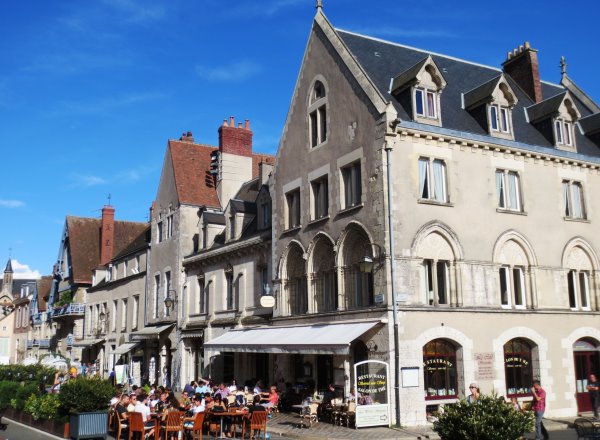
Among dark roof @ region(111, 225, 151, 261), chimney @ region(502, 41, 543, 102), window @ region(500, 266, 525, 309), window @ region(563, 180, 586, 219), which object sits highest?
chimney @ region(502, 41, 543, 102)

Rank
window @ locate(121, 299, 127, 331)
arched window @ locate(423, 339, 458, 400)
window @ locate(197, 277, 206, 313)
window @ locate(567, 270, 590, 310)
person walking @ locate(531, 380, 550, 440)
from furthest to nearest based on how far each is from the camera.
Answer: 1. window @ locate(121, 299, 127, 331)
2. window @ locate(197, 277, 206, 313)
3. window @ locate(567, 270, 590, 310)
4. arched window @ locate(423, 339, 458, 400)
5. person walking @ locate(531, 380, 550, 440)

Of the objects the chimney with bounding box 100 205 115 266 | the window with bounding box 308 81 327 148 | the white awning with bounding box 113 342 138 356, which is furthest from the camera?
the chimney with bounding box 100 205 115 266

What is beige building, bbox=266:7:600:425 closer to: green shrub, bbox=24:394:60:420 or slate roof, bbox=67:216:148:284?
green shrub, bbox=24:394:60:420

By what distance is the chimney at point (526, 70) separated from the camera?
25.6m

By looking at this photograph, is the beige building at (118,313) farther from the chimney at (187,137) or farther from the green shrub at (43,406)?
the green shrub at (43,406)

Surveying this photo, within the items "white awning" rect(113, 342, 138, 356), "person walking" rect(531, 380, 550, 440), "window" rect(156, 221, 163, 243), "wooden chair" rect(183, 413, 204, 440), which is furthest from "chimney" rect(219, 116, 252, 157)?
"person walking" rect(531, 380, 550, 440)

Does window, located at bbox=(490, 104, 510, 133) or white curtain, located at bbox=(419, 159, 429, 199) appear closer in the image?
white curtain, located at bbox=(419, 159, 429, 199)

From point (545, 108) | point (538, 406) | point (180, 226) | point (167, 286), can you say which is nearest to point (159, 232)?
point (180, 226)

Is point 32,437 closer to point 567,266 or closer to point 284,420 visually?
point 284,420

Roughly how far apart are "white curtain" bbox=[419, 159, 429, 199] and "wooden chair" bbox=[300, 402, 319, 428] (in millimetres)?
7092

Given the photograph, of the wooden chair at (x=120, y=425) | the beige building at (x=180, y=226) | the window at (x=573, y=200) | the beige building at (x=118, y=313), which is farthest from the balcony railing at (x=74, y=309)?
the window at (x=573, y=200)

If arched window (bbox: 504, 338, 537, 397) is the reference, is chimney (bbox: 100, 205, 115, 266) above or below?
above

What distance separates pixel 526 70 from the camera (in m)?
26.1

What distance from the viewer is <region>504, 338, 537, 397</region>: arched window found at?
19984 millimetres
